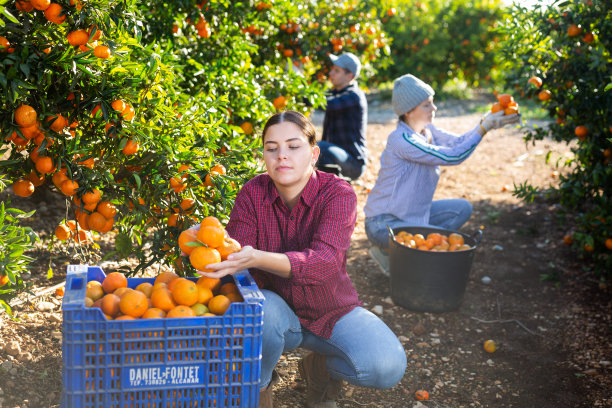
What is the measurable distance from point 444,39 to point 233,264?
39.5ft

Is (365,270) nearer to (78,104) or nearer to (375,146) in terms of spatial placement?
(78,104)

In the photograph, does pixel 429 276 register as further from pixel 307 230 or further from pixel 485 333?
pixel 307 230

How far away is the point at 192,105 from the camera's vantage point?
289 cm

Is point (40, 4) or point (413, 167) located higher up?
point (40, 4)

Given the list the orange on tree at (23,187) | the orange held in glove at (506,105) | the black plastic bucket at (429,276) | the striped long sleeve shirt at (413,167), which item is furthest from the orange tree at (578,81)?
the orange on tree at (23,187)

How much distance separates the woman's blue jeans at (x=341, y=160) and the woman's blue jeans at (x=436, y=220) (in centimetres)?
115

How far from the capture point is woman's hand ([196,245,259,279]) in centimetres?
194

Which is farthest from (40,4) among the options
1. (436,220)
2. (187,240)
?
(436,220)

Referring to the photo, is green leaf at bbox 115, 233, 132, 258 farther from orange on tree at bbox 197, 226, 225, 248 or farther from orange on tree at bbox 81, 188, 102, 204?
orange on tree at bbox 197, 226, 225, 248

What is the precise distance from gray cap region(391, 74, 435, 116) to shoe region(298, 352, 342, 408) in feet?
6.52

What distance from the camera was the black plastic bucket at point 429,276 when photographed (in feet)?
11.6

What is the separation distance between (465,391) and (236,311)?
1630 mm

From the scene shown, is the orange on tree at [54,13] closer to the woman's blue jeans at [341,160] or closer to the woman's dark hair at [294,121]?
the woman's dark hair at [294,121]

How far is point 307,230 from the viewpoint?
2475 millimetres
